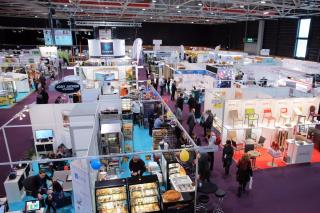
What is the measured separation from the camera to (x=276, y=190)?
21.5 ft

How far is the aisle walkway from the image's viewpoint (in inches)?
233

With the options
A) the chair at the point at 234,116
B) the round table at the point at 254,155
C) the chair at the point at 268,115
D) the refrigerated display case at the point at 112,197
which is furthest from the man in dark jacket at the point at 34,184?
the chair at the point at 268,115

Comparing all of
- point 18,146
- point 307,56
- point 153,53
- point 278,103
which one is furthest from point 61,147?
point 153,53

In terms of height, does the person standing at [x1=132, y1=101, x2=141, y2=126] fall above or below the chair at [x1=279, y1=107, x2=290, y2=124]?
below

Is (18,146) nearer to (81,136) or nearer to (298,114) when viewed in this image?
(81,136)

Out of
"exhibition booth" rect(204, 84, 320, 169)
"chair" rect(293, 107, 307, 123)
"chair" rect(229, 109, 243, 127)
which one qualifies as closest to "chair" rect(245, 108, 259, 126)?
"exhibition booth" rect(204, 84, 320, 169)

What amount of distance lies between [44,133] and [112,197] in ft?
13.6

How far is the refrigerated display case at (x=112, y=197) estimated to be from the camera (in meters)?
5.08

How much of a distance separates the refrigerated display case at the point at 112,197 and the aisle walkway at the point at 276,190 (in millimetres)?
2245

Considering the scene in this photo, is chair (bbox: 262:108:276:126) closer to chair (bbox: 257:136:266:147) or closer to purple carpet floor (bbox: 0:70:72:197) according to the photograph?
chair (bbox: 257:136:266:147)

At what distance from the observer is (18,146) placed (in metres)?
9.27

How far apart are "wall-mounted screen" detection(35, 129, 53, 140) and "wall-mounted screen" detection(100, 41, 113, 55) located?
34.4 ft

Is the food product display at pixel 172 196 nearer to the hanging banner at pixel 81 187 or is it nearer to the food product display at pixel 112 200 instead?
the food product display at pixel 112 200

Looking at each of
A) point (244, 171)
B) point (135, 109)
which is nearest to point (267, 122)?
point (244, 171)
